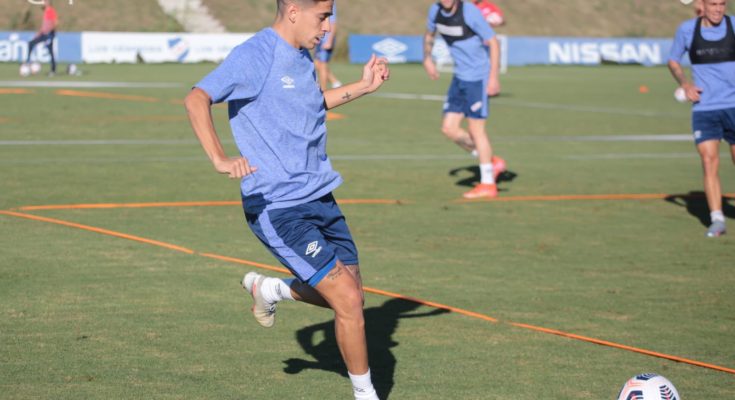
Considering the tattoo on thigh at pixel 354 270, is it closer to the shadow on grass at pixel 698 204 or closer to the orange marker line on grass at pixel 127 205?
the orange marker line on grass at pixel 127 205

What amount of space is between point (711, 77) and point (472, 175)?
464 cm

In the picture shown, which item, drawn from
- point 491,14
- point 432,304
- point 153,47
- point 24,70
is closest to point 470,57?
point 432,304

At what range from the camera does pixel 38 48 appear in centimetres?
4419

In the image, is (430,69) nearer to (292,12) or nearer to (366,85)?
(366,85)

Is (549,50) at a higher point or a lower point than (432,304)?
lower

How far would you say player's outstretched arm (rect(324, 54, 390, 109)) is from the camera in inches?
250

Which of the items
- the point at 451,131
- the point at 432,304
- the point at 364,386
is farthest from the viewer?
the point at 451,131

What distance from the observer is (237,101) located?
5730 mm

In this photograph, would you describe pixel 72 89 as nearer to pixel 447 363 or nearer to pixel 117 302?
pixel 117 302

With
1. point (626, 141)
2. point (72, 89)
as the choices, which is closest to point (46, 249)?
point (626, 141)

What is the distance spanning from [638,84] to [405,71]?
9.70 m

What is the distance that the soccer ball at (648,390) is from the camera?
18.2ft

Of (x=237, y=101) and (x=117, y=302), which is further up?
(x=237, y=101)

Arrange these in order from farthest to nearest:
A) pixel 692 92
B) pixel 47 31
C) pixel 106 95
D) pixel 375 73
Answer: pixel 47 31, pixel 106 95, pixel 692 92, pixel 375 73
